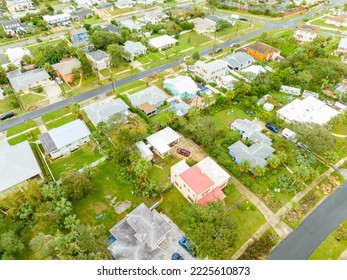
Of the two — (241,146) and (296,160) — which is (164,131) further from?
(296,160)

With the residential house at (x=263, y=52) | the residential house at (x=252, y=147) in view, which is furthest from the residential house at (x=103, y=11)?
the residential house at (x=252, y=147)

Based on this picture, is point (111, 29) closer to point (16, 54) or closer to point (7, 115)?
point (16, 54)

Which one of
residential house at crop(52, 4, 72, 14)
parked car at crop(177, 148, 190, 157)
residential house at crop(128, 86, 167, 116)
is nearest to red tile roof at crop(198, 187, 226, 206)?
parked car at crop(177, 148, 190, 157)

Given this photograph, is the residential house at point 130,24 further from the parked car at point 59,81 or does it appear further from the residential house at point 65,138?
the residential house at point 65,138

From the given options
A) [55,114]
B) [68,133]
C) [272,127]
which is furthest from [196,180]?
[55,114]

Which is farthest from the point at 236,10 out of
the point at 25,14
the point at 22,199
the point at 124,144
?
the point at 22,199
